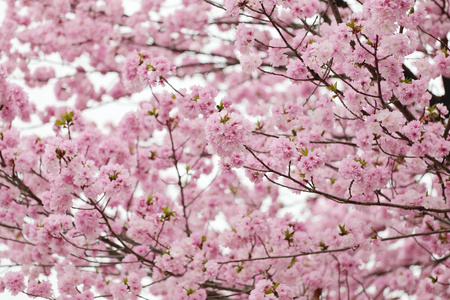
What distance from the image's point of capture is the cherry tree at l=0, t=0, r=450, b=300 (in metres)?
3.36

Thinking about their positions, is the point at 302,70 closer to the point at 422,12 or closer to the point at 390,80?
the point at 390,80

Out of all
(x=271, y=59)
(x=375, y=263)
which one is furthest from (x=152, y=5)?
(x=375, y=263)

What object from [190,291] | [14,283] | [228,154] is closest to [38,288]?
[14,283]

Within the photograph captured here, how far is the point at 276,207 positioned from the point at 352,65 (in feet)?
12.6

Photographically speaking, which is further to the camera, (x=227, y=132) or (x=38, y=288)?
(x=38, y=288)

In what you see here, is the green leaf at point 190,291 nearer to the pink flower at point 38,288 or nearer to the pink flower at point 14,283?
the pink flower at point 38,288

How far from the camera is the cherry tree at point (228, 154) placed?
3.36 meters

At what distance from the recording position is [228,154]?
3.03 metres

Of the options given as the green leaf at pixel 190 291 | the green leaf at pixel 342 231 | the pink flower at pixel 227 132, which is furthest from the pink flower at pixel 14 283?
the green leaf at pixel 342 231

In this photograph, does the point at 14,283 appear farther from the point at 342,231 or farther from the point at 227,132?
the point at 342,231

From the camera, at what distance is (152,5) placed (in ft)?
24.1

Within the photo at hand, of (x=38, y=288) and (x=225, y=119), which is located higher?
(x=225, y=119)

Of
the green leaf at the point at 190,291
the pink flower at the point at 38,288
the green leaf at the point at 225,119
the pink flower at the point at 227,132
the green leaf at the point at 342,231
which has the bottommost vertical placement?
the green leaf at the point at 190,291

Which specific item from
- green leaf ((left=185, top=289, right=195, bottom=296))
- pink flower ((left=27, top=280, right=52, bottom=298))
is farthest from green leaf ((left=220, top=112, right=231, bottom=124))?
pink flower ((left=27, top=280, right=52, bottom=298))
